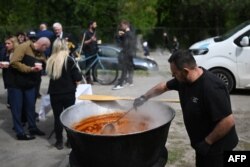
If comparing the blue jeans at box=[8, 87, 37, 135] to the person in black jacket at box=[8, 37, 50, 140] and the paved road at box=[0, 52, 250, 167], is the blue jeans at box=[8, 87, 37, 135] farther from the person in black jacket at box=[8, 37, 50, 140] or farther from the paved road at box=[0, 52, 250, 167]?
the paved road at box=[0, 52, 250, 167]

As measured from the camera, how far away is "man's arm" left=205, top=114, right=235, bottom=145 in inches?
158

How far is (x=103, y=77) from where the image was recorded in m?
13.3

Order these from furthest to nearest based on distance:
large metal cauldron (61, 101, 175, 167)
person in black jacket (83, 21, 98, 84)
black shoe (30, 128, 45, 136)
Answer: person in black jacket (83, 21, 98, 84), black shoe (30, 128, 45, 136), large metal cauldron (61, 101, 175, 167)

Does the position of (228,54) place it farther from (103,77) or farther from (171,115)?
(171,115)

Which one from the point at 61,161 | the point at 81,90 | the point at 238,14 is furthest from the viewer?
the point at 238,14

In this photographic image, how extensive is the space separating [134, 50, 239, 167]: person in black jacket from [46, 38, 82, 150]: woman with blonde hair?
9.82 ft

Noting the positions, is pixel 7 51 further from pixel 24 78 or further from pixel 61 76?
pixel 61 76

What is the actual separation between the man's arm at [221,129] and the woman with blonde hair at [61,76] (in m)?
3.37

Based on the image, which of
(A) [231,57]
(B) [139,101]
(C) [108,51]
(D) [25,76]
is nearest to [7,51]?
(D) [25,76]

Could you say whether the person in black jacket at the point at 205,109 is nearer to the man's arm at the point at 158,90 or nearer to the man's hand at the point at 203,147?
the man's hand at the point at 203,147

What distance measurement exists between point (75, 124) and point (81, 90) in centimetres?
285

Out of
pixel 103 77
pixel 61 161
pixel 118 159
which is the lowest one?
pixel 103 77

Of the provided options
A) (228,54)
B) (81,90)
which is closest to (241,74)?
(228,54)

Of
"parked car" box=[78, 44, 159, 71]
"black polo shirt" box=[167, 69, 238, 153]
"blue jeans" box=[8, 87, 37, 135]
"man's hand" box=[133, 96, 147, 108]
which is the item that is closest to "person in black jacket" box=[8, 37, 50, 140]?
"blue jeans" box=[8, 87, 37, 135]
